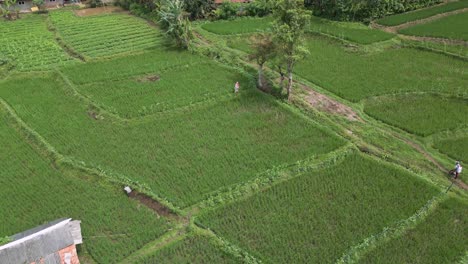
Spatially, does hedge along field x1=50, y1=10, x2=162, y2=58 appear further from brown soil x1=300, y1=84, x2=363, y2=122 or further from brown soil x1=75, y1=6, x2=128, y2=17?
brown soil x1=300, y1=84, x2=363, y2=122

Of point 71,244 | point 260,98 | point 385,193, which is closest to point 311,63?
point 260,98

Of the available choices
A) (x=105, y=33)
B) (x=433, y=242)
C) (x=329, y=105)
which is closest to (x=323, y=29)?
(x=329, y=105)

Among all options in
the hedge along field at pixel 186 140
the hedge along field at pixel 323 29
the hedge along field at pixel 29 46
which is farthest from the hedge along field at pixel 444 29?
the hedge along field at pixel 29 46

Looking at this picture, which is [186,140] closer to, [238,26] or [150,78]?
[150,78]

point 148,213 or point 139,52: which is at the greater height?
point 139,52

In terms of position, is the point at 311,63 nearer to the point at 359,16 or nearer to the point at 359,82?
the point at 359,82

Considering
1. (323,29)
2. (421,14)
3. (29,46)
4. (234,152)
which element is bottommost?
(234,152)
